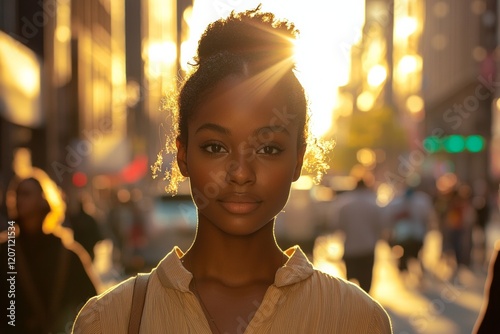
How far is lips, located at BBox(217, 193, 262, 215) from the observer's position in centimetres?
227

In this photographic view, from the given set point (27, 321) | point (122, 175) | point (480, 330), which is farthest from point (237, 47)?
point (122, 175)

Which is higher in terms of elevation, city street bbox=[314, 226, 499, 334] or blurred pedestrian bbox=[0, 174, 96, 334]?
blurred pedestrian bbox=[0, 174, 96, 334]

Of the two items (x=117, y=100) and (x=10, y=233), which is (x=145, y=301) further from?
(x=117, y=100)

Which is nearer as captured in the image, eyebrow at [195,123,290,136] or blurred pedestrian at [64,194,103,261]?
eyebrow at [195,123,290,136]

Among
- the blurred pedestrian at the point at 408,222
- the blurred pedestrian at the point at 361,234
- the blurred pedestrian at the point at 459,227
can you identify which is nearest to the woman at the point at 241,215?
the blurred pedestrian at the point at 361,234

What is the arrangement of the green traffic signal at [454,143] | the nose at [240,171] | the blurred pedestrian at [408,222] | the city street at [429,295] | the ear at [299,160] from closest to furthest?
the nose at [240,171] < the ear at [299,160] < the city street at [429,295] < the blurred pedestrian at [408,222] < the green traffic signal at [454,143]

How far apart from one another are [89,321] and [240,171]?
636 mm

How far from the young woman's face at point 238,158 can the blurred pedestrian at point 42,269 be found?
128 inches

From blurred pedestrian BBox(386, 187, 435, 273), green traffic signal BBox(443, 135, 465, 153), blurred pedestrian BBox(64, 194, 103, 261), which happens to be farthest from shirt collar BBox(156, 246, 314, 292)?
green traffic signal BBox(443, 135, 465, 153)

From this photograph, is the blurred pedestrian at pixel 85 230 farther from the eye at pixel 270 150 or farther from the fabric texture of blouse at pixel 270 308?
the eye at pixel 270 150

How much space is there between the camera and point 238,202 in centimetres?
228

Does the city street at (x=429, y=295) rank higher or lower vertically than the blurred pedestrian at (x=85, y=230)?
lower

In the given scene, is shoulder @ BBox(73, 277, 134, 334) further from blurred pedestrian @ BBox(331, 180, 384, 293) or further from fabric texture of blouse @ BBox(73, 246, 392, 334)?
blurred pedestrian @ BBox(331, 180, 384, 293)

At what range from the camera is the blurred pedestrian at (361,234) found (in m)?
10.8
